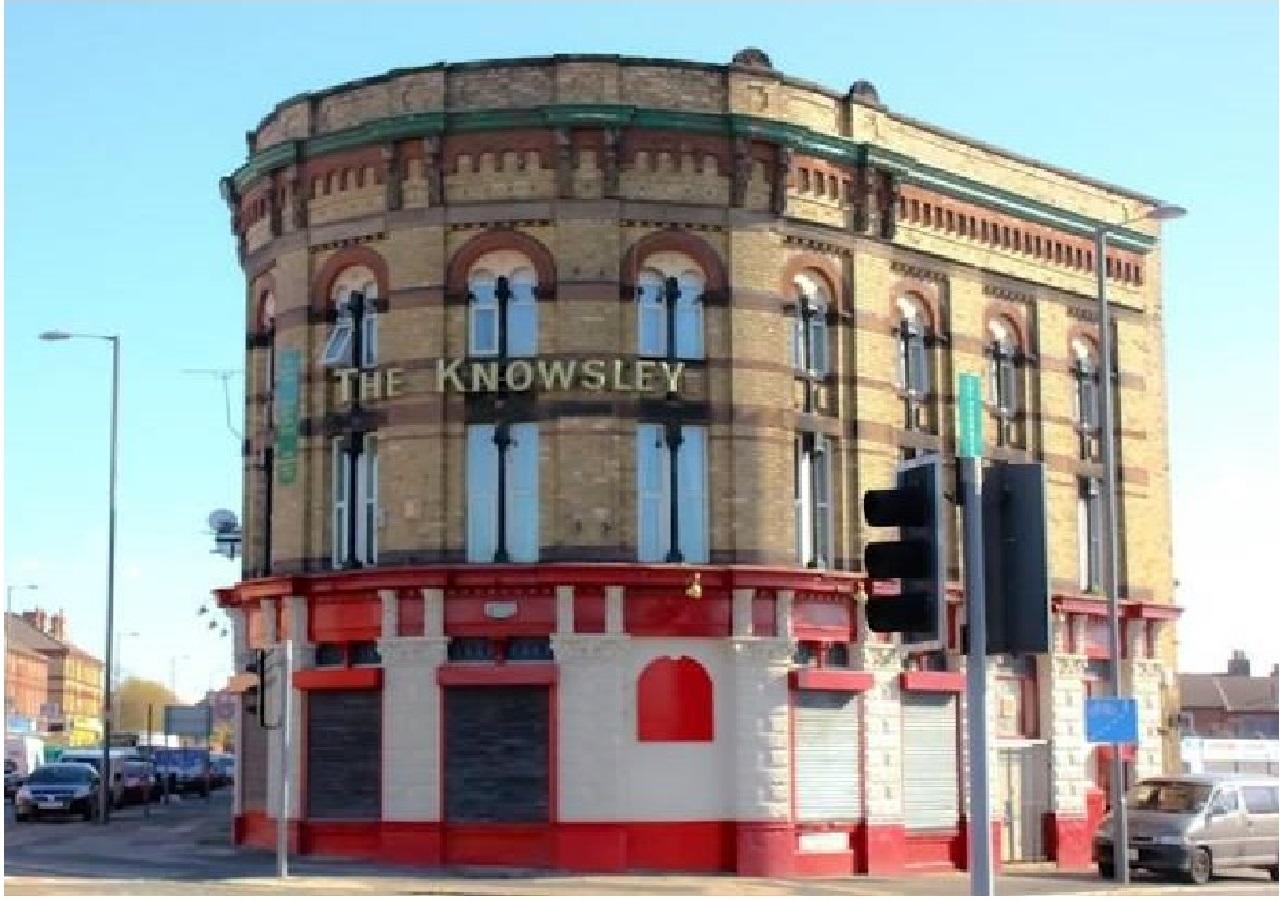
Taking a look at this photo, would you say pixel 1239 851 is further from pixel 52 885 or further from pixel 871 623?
pixel 871 623

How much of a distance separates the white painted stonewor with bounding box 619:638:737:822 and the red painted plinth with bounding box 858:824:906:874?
117 inches

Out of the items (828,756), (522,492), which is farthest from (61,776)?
(828,756)

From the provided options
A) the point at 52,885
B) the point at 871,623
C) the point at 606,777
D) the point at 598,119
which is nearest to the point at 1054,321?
the point at 598,119

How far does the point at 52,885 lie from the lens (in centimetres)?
2705

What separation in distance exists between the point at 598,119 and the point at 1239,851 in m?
17.3

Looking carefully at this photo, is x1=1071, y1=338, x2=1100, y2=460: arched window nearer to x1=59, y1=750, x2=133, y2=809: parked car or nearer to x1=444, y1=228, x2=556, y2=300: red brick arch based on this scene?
x1=444, y1=228, x2=556, y2=300: red brick arch

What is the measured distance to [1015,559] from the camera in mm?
12031

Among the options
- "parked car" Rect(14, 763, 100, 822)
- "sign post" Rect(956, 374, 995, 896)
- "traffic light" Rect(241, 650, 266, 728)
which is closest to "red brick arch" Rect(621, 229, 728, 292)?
"traffic light" Rect(241, 650, 266, 728)

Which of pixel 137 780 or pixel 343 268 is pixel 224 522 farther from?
pixel 137 780

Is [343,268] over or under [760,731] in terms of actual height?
over

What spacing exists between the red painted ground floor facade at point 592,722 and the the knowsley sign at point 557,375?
10.1 feet

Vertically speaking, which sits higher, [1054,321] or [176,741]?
[1054,321]

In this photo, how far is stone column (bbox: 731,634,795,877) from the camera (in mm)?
31656

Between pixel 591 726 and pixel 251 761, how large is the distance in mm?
8486
